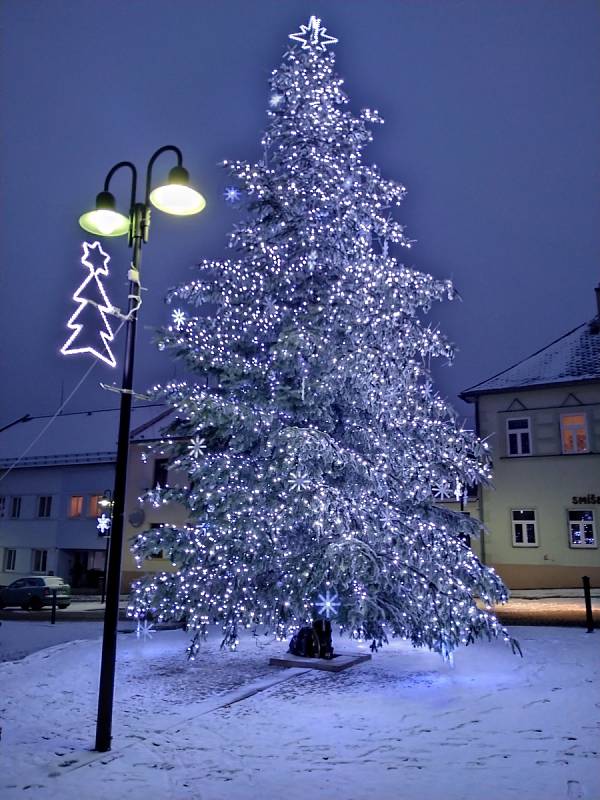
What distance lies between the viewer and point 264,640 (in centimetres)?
1280

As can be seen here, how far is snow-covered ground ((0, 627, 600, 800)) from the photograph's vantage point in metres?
5.48

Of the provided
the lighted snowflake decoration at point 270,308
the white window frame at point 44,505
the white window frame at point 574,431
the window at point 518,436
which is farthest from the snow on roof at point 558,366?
the white window frame at point 44,505

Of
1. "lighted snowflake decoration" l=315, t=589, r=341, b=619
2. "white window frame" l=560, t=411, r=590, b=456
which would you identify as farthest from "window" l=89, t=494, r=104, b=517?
"lighted snowflake decoration" l=315, t=589, r=341, b=619

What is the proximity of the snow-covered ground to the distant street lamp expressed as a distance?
698 mm

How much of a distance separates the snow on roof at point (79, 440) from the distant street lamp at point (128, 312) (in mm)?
27256

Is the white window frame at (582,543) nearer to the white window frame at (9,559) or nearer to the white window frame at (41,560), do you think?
the white window frame at (41,560)

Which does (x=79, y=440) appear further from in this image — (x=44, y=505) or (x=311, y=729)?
(x=311, y=729)

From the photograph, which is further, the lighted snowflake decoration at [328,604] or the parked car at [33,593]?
the parked car at [33,593]

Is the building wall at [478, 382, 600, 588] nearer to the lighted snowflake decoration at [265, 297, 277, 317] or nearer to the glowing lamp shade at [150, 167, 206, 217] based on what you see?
the lighted snowflake decoration at [265, 297, 277, 317]

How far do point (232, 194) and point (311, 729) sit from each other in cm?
821

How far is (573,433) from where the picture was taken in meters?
24.9

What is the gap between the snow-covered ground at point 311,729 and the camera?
5.48 m

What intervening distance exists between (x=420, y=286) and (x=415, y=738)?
6.75 meters

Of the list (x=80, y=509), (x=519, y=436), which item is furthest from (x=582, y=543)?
(x=80, y=509)
